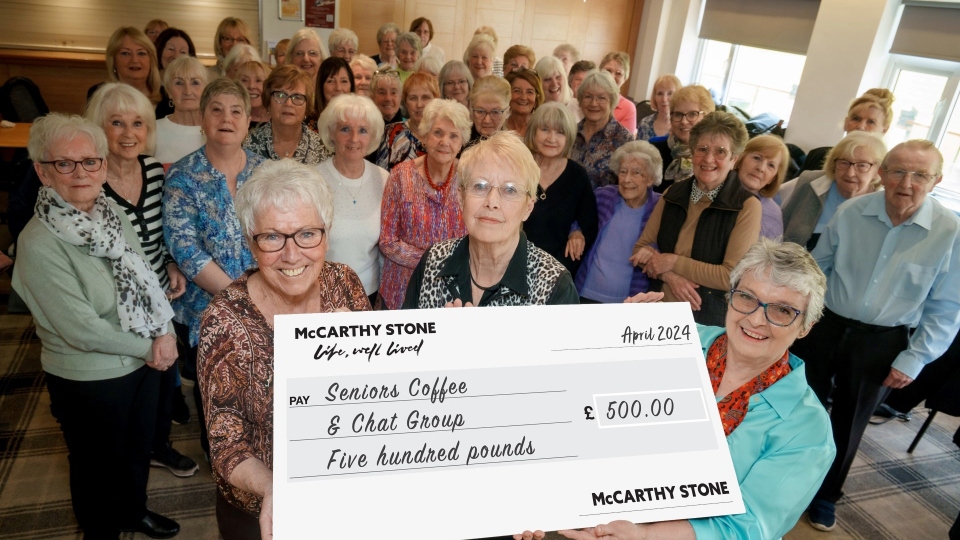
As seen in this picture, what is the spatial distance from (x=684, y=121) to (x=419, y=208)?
2.10 meters

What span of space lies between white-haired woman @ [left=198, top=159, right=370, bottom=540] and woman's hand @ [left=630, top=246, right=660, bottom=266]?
170 cm

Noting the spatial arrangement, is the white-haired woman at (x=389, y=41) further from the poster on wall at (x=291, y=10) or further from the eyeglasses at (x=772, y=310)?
the eyeglasses at (x=772, y=310)

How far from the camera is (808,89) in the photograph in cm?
639

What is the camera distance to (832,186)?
3371 millimetres

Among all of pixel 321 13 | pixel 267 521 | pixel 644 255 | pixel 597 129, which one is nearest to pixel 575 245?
pixel 644 255

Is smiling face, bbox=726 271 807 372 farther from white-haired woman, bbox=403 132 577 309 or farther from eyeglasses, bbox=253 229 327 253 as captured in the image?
eyeglasses, bbox=253 229 327 253

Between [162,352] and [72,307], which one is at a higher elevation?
[72,307]

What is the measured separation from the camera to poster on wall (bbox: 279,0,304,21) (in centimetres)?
804

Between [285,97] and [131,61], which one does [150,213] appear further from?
[131,61]

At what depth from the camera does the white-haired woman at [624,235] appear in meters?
3.09

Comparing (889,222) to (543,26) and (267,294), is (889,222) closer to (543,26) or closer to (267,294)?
(267,294)

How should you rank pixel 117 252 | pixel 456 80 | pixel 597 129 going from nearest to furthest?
1. pixel 117 252
2. pixel 597 129
3. pixel 456 80

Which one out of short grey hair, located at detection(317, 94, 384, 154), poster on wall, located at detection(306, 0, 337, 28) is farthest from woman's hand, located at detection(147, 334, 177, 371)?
poster on wall, located at detection(306, 0, 337, 28)

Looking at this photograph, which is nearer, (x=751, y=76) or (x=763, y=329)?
→ (x=763, y=329)
